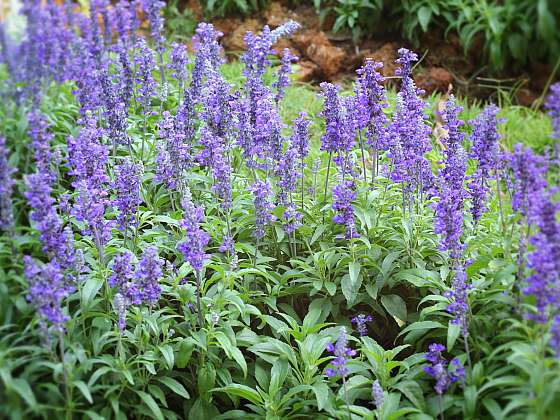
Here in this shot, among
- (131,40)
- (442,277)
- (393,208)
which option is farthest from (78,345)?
(131,40)

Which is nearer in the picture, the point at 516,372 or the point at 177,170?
the point at 516,372

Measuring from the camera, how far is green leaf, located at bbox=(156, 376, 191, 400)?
12.2 ft

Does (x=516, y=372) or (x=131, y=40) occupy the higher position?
(x=131, y=40)

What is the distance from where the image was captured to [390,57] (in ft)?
29.5

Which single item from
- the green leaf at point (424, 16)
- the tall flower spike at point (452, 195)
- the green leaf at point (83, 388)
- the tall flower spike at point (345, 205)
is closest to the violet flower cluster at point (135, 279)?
the green leaf at point (83, 388)

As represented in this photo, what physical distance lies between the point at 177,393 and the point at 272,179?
1.95 m

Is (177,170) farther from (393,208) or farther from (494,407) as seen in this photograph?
(494,407)

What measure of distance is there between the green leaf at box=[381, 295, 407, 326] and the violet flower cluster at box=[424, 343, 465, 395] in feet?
1.74

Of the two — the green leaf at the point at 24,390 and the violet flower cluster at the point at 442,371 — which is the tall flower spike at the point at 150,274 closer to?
the green leaf at the point at 24,390

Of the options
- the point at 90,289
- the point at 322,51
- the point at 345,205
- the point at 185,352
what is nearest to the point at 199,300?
the point at 185,352

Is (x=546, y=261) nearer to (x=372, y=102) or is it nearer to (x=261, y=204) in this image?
(x=261, y=204)

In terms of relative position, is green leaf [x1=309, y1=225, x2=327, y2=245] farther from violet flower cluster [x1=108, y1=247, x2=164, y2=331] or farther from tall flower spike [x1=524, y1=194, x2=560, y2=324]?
tall flower spike [x1=524, y1=194, x2=560, y2=324]

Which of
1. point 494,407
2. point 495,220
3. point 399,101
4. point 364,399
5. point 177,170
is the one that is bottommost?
point 364,399

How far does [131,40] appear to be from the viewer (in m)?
6.95
